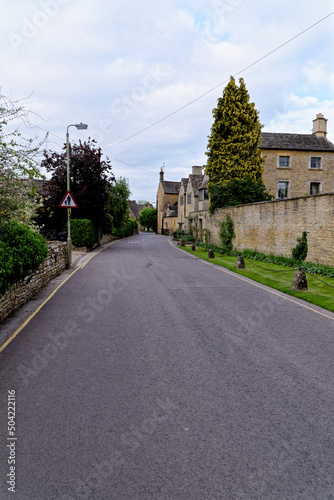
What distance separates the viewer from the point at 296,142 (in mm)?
34812

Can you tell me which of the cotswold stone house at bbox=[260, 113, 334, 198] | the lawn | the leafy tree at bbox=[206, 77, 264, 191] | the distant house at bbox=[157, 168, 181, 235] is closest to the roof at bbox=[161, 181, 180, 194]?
the distant house at bbox=[157, 168, 181, 235]

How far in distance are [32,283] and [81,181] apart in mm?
18962

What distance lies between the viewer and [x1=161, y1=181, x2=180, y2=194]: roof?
243 feet

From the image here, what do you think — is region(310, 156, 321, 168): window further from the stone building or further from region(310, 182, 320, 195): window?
the stone building

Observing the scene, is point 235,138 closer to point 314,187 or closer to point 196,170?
point 314,187

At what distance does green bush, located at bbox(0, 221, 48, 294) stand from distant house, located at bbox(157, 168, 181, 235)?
5861cm

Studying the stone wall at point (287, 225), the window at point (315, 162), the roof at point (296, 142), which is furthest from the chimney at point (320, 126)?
the stone wall at point (287, 225)

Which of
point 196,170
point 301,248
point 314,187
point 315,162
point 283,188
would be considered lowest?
point 301,248

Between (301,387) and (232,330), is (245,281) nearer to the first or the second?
(232,330)

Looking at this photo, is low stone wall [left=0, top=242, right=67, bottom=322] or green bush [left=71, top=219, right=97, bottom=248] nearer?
low stone wall [left=0, top=242, right=67, bottom=322]

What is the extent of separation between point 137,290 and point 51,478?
7772 mm

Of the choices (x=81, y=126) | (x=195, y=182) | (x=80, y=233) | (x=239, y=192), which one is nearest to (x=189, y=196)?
(x=195, y=182)

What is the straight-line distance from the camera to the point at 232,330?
6.70 metres

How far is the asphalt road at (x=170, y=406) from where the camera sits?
2803mm
